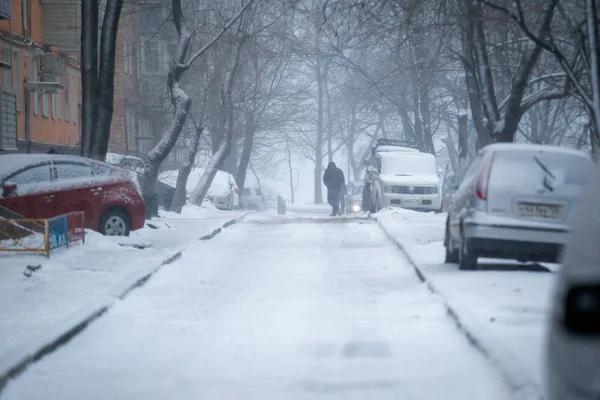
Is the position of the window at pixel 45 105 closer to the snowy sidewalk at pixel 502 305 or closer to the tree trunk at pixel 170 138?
the tree trunk at pixel 170 138

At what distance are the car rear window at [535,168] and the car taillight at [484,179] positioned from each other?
0.05 metres

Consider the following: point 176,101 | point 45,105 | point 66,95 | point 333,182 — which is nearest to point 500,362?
point 176,101

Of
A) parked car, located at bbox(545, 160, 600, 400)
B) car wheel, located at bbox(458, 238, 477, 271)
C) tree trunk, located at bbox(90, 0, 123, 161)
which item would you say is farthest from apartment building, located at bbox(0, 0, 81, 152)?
parked car, located at bbox(545, 160, 600, 400)

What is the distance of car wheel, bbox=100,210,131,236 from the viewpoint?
20.0m

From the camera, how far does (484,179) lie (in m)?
13.2

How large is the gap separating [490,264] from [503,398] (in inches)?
353

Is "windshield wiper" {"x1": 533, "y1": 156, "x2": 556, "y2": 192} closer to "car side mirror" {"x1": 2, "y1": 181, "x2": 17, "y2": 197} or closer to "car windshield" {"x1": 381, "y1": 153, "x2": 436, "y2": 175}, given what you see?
"car side mirror" {"x1": 2, "y1": 181, "x2": 17, "y2": 197}

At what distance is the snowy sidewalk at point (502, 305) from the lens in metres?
6.99

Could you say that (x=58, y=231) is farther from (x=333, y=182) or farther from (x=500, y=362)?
(x=333, y=182)

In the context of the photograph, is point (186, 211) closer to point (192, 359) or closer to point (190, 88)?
point (190, 88)

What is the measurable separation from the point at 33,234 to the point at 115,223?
4375mm

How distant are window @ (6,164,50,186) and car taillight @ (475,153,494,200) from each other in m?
8.61

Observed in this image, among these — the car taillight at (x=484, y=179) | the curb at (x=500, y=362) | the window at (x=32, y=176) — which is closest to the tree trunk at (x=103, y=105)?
the window at (x=32, y=176)

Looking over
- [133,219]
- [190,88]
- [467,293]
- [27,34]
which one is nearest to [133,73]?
[190,88]
